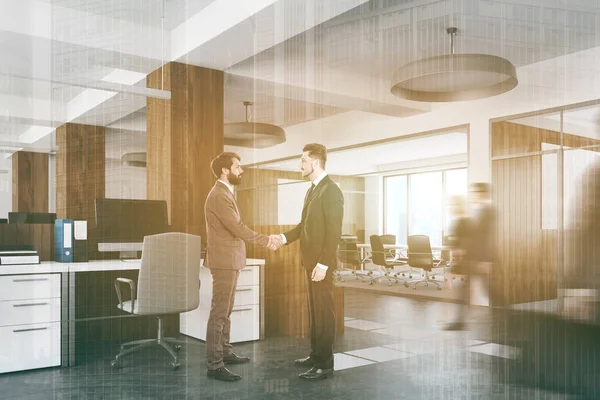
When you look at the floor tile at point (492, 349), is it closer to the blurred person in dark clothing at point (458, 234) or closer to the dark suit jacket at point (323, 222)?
the dark suit jacket at point (323, 222)

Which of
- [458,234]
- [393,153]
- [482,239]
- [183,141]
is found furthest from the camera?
[183,141]

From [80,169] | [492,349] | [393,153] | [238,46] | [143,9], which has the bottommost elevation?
[492,349]

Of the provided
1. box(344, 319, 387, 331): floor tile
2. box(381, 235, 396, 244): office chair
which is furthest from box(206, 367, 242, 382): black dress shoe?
box(381, 235, 396, 244): office chair

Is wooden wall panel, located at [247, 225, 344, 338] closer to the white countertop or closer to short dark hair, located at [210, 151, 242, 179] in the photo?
the white countertop

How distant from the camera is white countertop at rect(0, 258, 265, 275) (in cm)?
293

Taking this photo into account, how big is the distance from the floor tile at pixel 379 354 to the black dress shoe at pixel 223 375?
2.66 feet

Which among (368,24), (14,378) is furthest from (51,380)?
(368,24)

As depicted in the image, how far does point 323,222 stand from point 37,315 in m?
1.93

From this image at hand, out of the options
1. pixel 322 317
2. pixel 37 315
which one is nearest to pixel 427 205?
Result: pixel 322 317

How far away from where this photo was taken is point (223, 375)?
2.79 meters

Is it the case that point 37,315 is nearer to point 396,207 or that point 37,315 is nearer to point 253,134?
point 253,134

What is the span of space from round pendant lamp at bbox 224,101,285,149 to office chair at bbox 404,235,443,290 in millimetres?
1357

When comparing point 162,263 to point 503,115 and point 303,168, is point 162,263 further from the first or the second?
point 503,115

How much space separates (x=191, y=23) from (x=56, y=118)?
1.44 meters
